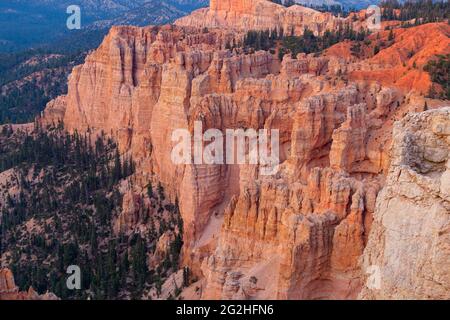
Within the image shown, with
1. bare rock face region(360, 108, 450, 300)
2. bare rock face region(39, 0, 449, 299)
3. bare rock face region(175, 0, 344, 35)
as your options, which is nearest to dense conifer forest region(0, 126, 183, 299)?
bare rock face region(39, 0, 449, 299)

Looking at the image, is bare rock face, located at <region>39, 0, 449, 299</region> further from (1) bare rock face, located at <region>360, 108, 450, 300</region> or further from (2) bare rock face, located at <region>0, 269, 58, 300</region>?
(2) bare rock face, located at <region>0, 269, 58, 300</region>

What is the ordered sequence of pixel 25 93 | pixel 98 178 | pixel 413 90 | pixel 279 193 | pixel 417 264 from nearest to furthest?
pixel 417 264
pixel 279 193
pixel 413 90
pixel 98 178
pixel 25 93

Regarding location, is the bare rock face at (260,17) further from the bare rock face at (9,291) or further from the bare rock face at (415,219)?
the bare rock face at (415,219)

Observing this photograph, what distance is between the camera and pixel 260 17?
3000 inches

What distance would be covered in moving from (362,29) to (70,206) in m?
26.4

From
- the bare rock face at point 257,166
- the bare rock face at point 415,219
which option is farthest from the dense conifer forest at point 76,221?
the bare rock face at point 415,219

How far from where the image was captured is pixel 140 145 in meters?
43.8

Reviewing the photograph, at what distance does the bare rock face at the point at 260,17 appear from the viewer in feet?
213

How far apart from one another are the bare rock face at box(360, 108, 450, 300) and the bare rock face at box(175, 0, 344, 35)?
46853 mm

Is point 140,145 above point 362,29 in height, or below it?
below

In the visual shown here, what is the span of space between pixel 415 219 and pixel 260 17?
66.2 m

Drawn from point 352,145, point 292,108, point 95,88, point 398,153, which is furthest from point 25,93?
point 398,153

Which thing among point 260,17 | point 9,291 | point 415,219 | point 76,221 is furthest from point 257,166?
point 260,17

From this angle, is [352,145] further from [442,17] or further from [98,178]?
[442,17]
